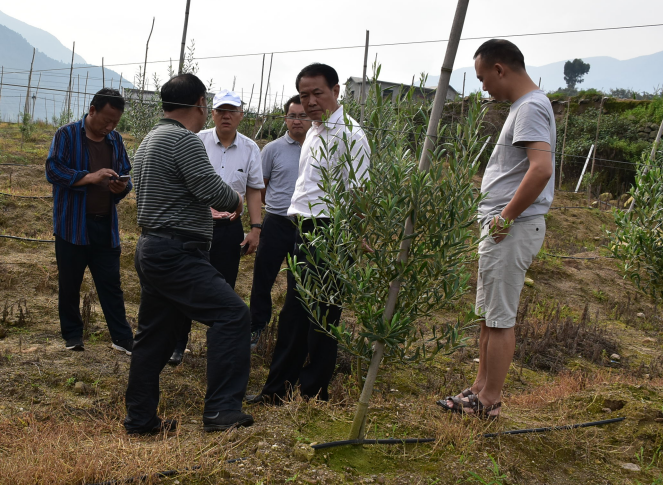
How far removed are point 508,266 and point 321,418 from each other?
1.32 metres

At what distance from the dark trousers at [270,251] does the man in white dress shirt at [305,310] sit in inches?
48.3

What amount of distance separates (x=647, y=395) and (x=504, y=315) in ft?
5.46

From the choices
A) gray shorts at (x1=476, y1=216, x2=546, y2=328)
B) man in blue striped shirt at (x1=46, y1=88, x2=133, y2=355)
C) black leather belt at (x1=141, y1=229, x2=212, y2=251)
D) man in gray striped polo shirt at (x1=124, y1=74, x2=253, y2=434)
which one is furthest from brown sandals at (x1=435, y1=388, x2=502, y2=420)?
man in blue striped shirt at (x1=46, y1=88, x2=133, y2=355)

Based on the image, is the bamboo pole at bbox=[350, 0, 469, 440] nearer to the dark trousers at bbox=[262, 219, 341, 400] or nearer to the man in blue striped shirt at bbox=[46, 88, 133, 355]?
the dark trousers at bbox=[262, 219, 341, 400]

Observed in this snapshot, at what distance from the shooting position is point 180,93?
2912 mm

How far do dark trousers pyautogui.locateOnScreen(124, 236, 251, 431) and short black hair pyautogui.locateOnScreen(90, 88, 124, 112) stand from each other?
1501 millimetres

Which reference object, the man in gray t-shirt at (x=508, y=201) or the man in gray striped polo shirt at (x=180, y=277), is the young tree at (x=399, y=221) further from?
the man in gray striped polo shirt at (x=180, y=277)

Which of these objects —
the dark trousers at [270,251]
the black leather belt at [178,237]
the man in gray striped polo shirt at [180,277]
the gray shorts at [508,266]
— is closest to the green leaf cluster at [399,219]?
the gray shorts at [508,266]

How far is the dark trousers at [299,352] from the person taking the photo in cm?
320

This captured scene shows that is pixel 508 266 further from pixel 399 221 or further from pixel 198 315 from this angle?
pixel 198 315

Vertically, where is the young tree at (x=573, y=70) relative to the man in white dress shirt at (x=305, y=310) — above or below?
above

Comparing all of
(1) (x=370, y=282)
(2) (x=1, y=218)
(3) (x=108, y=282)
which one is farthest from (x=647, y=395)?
(2) (x=1, y=218)

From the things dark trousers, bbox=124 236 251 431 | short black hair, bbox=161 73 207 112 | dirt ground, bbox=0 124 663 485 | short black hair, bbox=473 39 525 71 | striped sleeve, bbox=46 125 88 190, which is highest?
short black hair, bbox=473 39 525 71

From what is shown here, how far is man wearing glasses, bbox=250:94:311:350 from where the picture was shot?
4578 mm
